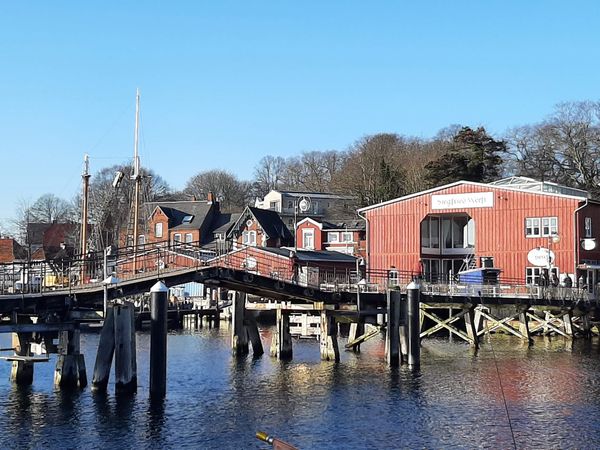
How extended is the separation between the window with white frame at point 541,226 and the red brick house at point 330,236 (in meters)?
29.1

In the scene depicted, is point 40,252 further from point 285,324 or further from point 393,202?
point 285,324

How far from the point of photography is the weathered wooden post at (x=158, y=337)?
31031 mm

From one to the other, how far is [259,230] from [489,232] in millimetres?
36886

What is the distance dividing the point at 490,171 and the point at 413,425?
2787 inches

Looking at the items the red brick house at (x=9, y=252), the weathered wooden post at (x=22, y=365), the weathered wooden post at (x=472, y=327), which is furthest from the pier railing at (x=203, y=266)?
the red brick house at (x=9, y=252)

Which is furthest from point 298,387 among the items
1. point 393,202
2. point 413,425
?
point 393,202

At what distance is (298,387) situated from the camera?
35.2 m

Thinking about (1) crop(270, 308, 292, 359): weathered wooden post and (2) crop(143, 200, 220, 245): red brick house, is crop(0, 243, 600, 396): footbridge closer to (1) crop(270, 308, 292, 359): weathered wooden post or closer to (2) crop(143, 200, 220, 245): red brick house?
(1) crop(270, 308, 292, 359): weathered wooden post

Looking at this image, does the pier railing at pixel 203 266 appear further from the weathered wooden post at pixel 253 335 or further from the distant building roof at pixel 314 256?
the distant building roof at pixel 314 256

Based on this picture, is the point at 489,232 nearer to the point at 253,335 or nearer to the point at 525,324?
the point at 525,324

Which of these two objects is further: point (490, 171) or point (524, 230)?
point (490, 171)

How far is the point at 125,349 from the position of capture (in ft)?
103

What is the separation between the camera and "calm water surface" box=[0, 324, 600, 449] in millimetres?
25938

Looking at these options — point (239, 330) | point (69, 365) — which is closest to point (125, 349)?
point (69, 365)
